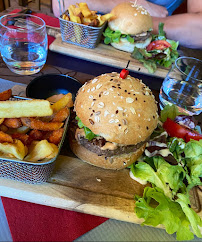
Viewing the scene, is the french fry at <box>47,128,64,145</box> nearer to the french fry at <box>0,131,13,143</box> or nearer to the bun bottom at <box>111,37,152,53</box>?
the french fry at <box>0,131,13,143</box>

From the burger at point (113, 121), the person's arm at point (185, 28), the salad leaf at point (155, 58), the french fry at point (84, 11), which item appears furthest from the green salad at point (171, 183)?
the person's arm at point (185, 28)

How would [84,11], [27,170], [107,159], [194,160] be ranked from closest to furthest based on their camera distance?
[27,170] < [107,159] < [194,160] < [84,11]

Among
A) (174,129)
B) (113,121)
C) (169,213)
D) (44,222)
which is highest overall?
(113,121)

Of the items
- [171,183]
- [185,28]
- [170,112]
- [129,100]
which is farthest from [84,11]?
[171,183]

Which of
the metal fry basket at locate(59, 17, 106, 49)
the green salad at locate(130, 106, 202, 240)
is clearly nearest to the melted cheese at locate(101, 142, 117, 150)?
the green salad at locate(130, 106, 202, 240)

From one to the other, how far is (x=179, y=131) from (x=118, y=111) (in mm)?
664

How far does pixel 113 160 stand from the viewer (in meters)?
1.41

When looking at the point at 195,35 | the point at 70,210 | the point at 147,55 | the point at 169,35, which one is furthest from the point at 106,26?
the point at 70,210

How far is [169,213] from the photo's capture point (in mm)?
1254

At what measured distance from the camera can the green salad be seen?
1.23 meters

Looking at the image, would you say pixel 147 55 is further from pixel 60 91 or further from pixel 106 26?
pixel 60 91

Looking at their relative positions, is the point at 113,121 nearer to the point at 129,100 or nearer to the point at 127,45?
the point at 129,100

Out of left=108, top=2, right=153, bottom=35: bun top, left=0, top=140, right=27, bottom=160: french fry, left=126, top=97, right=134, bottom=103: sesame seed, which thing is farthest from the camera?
left=108, top=2, right=153, bottom=35: bun top

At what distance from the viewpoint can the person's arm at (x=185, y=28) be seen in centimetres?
331
